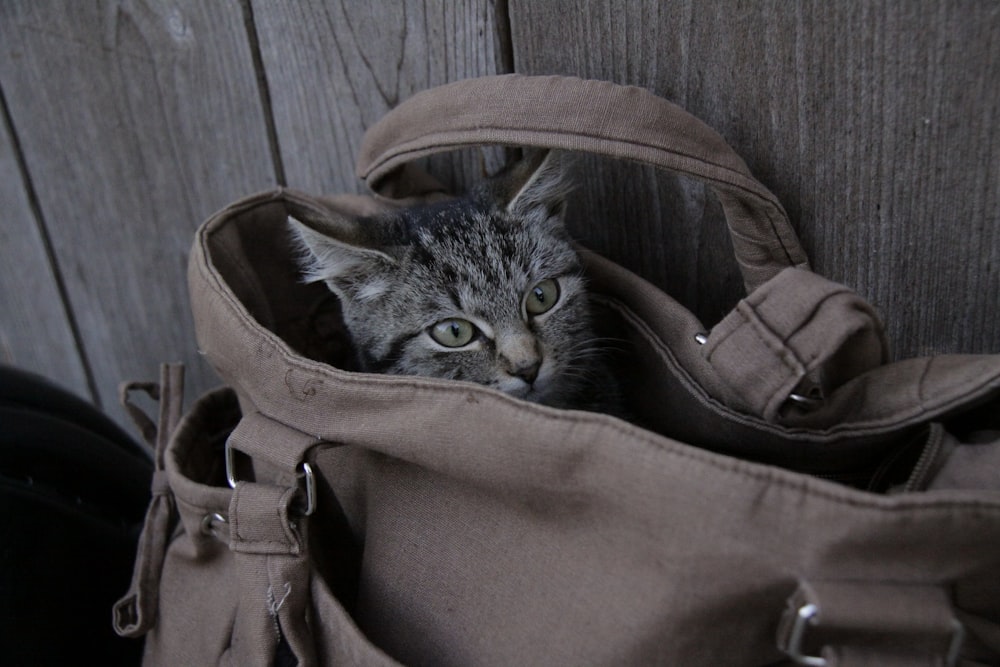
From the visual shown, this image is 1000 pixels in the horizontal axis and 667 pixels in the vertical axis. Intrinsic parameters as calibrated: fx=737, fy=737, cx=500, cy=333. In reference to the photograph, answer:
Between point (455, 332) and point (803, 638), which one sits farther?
point (455, 332)

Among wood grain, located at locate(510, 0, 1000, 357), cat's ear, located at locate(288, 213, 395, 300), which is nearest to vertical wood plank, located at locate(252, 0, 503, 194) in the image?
wood grain, located at locate(510, 0, 1000, 357)

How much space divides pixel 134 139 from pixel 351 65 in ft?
1.81

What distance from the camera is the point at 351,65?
1.36 metres

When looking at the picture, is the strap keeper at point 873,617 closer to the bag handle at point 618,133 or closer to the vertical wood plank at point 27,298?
the bag handle at point 618,133

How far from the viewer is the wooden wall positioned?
0.98 meters

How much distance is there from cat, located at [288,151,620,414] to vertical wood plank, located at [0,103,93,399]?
0.84 m

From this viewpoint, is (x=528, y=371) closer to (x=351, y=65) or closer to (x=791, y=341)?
(x=791, y=341)

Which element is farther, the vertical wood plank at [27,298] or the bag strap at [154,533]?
the vertical wood plank at [27,298]

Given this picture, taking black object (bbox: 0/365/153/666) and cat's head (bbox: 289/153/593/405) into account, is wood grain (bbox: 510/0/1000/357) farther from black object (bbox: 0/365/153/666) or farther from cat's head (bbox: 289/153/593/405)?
black object (bbox: 0/365/153/666)

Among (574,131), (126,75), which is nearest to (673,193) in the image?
(574,131)

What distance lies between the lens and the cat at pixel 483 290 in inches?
48.6

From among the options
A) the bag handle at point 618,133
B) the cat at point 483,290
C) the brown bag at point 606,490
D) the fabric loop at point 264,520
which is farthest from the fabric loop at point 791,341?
the fabric loop at point 264,520

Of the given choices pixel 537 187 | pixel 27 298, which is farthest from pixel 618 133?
pixel 27 298

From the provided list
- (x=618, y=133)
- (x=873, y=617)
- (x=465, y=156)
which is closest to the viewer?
(x=873, y=617)
